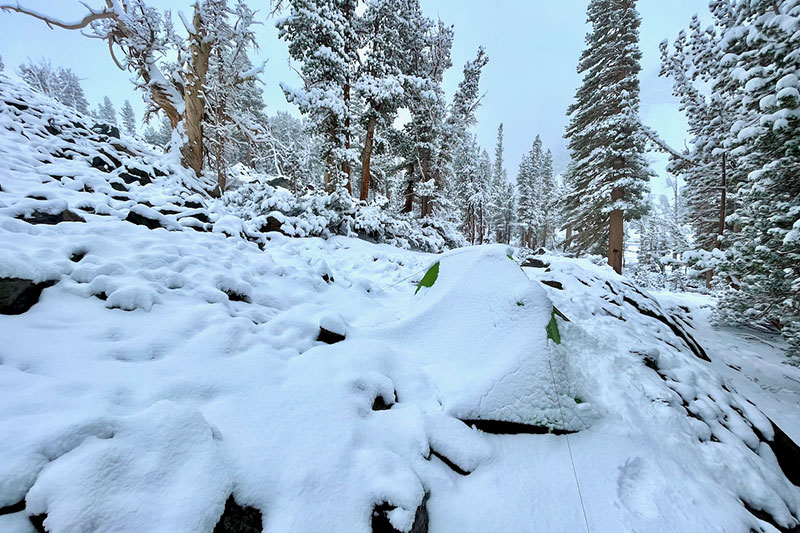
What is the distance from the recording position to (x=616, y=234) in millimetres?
13492

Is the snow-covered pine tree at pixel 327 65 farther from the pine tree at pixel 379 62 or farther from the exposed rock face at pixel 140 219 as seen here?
the exposed rock face at pixel 140 219

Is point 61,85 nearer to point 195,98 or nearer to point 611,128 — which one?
point 195,98

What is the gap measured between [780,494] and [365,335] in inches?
149

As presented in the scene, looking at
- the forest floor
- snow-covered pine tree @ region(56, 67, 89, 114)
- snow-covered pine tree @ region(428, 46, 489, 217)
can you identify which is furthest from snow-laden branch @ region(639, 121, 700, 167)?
snow-covered pine tree @ region(56, 67, 89, 114)

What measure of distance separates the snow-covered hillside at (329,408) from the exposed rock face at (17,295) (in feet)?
0.04

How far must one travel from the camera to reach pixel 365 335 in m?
3.34

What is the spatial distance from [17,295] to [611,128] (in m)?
17.9

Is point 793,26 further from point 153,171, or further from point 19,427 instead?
point 153,171

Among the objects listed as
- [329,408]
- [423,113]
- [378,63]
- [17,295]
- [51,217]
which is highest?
[378,63]

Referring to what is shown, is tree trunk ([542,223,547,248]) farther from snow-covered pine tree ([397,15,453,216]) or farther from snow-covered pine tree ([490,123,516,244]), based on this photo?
snow-covered pine tree ([397,15,453,216])

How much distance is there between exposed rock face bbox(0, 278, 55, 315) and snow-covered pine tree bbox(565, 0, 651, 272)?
16.5 m

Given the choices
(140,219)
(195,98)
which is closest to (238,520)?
(140,219)

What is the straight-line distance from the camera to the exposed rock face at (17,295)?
2.24 meters

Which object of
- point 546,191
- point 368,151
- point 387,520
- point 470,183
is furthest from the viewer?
point 546,191
